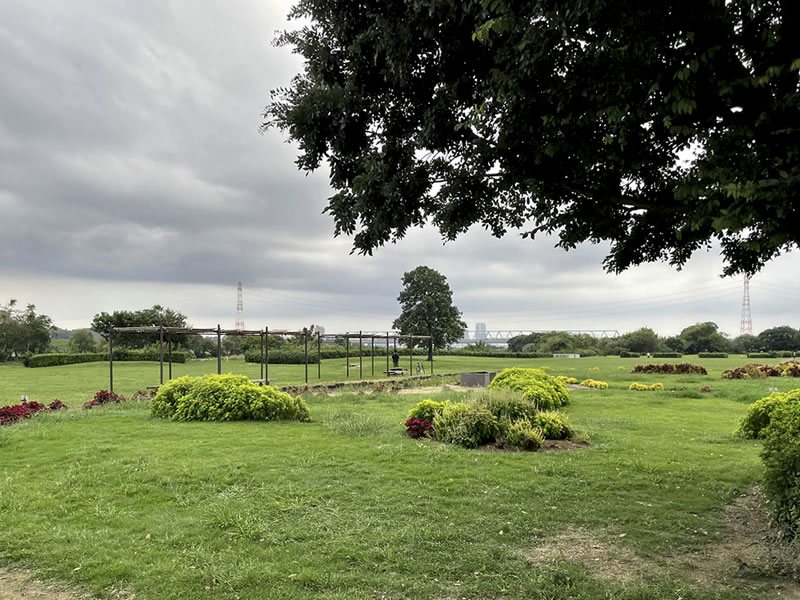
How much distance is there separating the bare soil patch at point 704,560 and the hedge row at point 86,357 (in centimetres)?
4031

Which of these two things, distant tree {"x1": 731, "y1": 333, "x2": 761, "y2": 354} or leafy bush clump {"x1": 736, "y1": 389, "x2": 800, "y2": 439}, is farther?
distant tree {"x1": 731, "y1": 333, "x2": 761, "y2": 354}

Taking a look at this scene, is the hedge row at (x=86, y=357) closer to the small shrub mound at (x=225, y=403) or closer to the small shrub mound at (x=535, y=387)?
the small shrub mound at (x=225, y=403)

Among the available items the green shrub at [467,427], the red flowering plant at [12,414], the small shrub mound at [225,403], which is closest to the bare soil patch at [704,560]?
the green shrub at [467,427]

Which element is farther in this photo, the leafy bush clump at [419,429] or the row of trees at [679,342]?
the row of trees at [679,342]

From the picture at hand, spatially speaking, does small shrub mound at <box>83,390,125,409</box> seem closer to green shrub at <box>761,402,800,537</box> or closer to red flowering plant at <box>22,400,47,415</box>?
red flowering plant at <box>22,400,47,415</box>

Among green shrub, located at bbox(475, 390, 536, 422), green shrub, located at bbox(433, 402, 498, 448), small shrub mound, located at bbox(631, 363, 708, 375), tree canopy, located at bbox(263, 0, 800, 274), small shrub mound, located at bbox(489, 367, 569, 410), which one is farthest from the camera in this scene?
small shrub mound, located at bbox(631, 363, 708, 375)

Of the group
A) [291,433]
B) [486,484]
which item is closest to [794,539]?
[486,484]

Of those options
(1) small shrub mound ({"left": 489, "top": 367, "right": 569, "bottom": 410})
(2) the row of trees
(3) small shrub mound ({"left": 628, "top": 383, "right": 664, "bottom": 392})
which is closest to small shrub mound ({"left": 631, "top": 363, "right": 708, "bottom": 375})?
(3) small shrub mound ({"left": 628, "top": 383, "right": 664, "bottom": 392})

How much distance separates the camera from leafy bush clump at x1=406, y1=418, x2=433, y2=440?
348 inches

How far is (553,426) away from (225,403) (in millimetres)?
6428

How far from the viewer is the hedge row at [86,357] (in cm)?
3550

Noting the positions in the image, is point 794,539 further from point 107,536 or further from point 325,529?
point 107,536

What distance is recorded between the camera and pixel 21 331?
4812 centimetres

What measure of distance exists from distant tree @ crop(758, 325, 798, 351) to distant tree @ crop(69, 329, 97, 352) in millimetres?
86848
